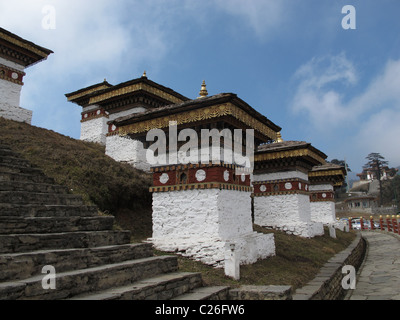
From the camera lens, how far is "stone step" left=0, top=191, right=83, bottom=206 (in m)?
5.02

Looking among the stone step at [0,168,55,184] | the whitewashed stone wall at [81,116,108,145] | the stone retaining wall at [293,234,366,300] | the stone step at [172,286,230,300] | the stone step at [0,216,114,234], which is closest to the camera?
the stone step at [172,286,230,300]

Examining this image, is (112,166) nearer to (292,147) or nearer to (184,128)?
(184,128)

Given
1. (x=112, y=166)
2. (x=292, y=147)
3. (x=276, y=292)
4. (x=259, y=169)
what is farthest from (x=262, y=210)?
(x=276, y=292)

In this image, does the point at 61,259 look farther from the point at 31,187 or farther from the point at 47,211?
the point at 31,187

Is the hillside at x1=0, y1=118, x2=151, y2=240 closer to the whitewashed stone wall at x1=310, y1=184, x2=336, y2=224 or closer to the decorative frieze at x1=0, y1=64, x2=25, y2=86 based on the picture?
the decorative frieze at x1=0, y1=64, x2=25, y2=86

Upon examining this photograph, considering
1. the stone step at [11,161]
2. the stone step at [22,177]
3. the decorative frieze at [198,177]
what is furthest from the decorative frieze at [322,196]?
the stone step at [11,161]

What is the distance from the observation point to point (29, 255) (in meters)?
3.51

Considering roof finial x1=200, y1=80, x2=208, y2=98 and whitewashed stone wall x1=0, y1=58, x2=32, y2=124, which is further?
whitewashed stone wall x1=0, y1=58, x2=32, y2=124

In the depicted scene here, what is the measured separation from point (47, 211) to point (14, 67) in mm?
12372

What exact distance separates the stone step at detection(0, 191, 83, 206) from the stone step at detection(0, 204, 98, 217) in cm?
11

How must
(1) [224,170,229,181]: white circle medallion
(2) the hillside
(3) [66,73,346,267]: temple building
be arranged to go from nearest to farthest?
(3) [66,73,346,267]: temple building < (1) [224,170,229,181]: white circle medallion < (2) the hillside

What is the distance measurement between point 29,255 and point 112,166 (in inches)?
303

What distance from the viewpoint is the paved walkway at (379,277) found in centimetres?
680

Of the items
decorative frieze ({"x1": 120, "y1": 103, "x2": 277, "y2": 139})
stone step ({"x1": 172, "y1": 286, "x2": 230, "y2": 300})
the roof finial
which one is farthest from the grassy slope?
the roof finial
